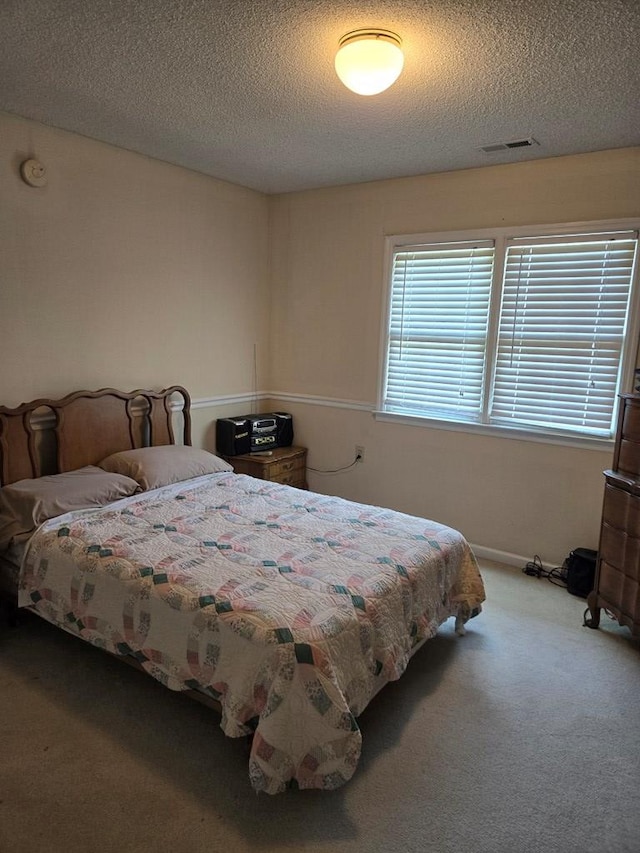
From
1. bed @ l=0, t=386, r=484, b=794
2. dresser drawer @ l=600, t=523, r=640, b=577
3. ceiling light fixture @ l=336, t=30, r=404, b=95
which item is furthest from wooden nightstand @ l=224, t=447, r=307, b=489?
ceiling light fixture @ l=336, t=30, r=404, b=95

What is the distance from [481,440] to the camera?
143 inches

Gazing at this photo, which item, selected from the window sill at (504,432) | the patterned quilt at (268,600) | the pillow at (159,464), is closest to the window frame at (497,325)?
the window sill at (504,432)

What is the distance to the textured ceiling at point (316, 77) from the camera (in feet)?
6.03

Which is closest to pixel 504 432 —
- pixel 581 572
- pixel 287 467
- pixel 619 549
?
pixel 581 572

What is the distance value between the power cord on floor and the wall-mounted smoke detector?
8.25 ft

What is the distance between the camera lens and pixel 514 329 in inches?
136

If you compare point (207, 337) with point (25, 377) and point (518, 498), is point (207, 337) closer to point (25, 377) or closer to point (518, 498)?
point (25, 377)

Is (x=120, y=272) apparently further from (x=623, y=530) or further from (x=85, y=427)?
(x=623, y=530)

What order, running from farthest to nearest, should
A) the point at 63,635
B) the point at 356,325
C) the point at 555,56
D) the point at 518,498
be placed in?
the point at 356,325 → the point at 518,498 → the point at 63,635 → the point at 555,56

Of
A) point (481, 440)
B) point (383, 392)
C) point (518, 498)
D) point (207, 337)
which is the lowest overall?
point (518, 498)

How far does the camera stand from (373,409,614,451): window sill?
323 centimetres

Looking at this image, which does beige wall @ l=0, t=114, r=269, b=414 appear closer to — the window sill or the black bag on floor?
the window sill

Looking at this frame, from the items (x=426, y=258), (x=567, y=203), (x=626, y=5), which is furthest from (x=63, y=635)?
(x=567, y=203)

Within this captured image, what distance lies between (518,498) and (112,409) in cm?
272
